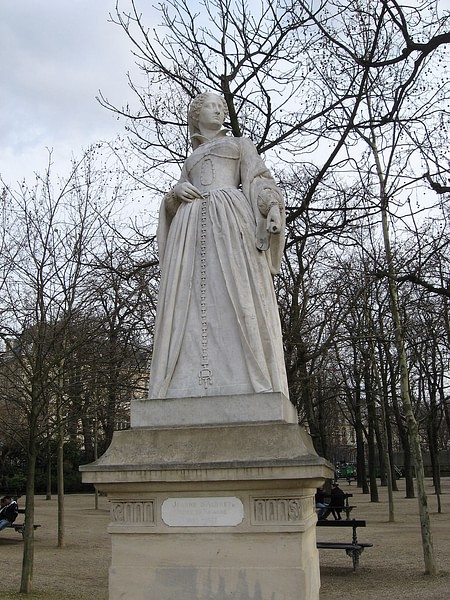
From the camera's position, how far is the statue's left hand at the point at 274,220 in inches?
245

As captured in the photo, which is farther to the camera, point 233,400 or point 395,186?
point 395,186

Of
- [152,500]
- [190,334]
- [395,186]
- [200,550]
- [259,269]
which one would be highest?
[395,186]

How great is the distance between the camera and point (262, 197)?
21.2 ft

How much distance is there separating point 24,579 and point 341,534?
10.4m

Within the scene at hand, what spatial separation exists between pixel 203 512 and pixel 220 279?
195cm

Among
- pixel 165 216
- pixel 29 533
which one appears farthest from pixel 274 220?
pixel 29 533

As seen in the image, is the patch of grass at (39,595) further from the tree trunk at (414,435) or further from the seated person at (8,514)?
the seated person at (8,514)

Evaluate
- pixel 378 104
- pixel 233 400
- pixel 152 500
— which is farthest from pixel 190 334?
pixel 378 104

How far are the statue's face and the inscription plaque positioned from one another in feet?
11.7

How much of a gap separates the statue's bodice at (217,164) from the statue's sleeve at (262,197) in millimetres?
89

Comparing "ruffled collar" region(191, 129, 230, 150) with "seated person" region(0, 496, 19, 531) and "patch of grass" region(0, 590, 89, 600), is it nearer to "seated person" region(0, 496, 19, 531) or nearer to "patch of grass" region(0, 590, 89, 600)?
"patch of grass" region(0, 590, 89, 600)

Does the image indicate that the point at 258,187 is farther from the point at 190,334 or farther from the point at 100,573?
the point at 100,573

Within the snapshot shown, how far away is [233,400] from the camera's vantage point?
5.75m

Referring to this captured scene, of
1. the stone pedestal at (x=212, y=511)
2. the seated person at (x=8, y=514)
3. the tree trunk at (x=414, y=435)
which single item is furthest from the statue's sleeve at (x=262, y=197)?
the seated person at (x=8, y=514)
